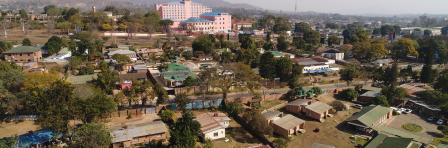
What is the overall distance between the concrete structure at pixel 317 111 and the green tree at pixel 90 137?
55.9 ft

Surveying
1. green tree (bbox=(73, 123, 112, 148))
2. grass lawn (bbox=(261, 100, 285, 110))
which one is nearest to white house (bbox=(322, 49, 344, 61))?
grass lawn (bbox=(261, 100, 285, 110))

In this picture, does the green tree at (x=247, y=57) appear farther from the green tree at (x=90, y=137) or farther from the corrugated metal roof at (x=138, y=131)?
the green tree at (x=90, y=137)

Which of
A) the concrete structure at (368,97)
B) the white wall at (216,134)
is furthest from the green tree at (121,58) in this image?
the concrete structure at (368,97)

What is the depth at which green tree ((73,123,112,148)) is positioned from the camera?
62.6 ft

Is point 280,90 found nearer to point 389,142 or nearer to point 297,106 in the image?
point 297,106

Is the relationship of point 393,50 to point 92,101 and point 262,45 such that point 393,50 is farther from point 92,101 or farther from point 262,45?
point 92,101

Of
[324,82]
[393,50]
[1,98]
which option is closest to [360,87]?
[324,82]

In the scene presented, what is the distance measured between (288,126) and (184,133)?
8.83 m

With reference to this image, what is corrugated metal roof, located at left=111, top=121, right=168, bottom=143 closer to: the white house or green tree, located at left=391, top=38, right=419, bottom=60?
the white house

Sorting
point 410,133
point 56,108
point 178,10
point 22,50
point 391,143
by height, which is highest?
point 178,10

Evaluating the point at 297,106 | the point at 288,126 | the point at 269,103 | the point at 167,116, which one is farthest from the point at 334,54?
the point at 167,116

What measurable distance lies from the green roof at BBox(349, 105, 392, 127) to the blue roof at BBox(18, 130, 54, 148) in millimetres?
22317

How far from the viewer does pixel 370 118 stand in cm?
2717

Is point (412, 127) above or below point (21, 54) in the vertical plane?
below
